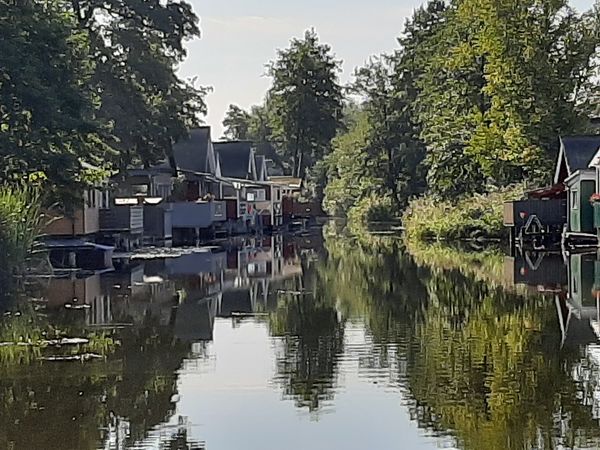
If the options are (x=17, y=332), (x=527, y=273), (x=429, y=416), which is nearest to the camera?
(x=429, y=416)

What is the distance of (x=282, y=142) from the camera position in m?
104

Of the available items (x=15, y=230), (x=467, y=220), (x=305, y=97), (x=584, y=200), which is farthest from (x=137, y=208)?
(x=305, y=97)

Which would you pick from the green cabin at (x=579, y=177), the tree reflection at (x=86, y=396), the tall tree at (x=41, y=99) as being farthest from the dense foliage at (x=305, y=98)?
the tree reflection at (x=86, y=396)

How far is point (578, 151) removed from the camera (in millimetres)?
45938

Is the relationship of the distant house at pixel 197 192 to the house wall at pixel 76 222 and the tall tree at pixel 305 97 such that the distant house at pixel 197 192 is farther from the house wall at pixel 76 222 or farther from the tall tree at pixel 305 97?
the tall tree at pixel 305 97

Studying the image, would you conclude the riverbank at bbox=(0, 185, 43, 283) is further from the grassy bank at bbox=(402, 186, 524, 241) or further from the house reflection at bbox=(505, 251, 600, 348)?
the grassy bank at bbox=(402, 186, 524, 241)

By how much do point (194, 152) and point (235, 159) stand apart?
14961 millimetres

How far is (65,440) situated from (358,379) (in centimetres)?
424

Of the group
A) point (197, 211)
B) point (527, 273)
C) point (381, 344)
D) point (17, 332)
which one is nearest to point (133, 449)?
point (381, 344)

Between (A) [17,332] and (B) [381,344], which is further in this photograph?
(A) [17,332]

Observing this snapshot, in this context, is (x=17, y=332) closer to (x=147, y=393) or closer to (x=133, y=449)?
(x=147, y=393)

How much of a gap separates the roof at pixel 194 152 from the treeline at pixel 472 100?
12506 mm

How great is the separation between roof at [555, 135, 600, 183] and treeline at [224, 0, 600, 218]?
17.3 ft

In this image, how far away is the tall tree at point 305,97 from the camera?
10031 centimetres
